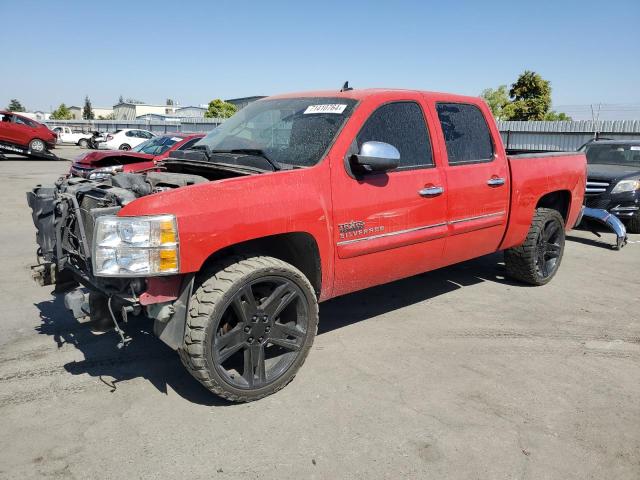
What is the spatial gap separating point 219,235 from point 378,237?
128 centimetres

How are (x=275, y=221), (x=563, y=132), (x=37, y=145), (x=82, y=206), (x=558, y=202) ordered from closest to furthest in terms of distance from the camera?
(x=275, y=221) → (x=82, y=206) → (x=558, y=202) → (x=563, y=132) → (x=37, y=145)

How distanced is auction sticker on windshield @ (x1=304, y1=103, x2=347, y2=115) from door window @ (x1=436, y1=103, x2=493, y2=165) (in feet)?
3.23

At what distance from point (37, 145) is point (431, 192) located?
23.7m

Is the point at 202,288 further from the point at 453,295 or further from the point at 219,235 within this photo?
the point at 453,295

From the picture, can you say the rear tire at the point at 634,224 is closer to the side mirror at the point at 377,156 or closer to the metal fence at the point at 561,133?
the side mirror at the point at 377,156

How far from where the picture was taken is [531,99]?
34719mm

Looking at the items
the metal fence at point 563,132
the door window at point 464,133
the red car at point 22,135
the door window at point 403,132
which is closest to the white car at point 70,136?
the red car at point 22,135

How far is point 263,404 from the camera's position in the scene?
319cm

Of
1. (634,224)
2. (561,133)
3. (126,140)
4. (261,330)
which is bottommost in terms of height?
(634,224)

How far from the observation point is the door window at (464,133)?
4.36 meters

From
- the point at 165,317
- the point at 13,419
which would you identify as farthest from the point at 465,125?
the point at 13,419

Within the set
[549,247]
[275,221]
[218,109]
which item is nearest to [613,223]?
[549,247]

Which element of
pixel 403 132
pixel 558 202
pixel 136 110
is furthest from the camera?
pixel 136 110

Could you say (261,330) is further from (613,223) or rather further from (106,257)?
(613,223)
